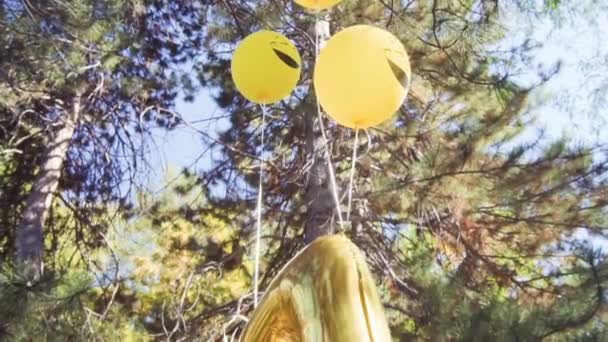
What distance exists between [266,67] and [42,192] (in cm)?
348

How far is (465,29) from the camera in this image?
2.68m

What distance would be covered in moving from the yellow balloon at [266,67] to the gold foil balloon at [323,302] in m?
0.74

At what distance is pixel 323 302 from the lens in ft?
3.14

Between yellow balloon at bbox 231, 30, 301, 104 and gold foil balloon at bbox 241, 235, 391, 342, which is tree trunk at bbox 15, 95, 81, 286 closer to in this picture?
yellow balloon at bbox 231, 30, 301, 104

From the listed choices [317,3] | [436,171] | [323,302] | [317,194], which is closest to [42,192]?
[317,194]

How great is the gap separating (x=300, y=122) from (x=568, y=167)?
66.3 inches

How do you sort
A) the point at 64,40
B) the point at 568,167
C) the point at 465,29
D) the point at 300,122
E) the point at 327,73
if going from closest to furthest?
1. the point at 327,73
2. the point at 465,29
3. the point at 64,40
4. the point at 568,167
5. the point at 300,122

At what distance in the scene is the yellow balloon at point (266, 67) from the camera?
167cm

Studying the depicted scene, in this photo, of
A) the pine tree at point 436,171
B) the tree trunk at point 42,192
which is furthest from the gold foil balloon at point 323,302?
the tree trunk at point 42,192

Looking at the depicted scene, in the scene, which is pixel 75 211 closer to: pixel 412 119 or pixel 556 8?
pixel 412 119

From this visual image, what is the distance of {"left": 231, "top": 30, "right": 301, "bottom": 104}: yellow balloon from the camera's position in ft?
5.48

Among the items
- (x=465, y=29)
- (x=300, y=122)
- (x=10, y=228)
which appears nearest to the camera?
(x=465, y=29)

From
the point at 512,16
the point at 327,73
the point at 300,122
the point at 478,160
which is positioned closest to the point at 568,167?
the point at 478,160

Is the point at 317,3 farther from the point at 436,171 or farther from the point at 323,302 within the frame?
the point at 436,171
